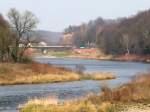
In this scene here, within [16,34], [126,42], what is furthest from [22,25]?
[126,42]

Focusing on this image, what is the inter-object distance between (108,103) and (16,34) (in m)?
52.3

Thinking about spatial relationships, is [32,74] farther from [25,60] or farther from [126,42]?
[126,42]

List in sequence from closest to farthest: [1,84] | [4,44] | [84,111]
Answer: [84,111]
[1,84]
[4,44]

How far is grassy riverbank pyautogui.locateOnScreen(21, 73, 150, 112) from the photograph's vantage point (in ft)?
108

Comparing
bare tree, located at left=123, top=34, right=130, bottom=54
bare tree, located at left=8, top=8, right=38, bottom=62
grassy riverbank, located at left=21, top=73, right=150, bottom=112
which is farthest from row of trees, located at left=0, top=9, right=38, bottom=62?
bare tree, located at left=123, top=34, right=130, bottom=54

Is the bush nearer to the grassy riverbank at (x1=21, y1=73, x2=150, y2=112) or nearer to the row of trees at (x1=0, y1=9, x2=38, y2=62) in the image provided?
the row of trees at (x1=0, y1=9, x2=38, y2=62)

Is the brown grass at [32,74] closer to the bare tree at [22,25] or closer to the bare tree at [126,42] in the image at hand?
the bare tree at [22,25]

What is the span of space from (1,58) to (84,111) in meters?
53.5

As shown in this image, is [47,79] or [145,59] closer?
[47,79]

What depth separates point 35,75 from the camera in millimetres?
72438

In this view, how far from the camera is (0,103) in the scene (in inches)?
1721

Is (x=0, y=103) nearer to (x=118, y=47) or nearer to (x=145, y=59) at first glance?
(x=145, y=59)

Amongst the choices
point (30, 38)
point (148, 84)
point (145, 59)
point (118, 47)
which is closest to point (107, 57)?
point (118, 47)

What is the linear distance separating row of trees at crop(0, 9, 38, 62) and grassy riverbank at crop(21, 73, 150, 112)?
4242 centimetres
